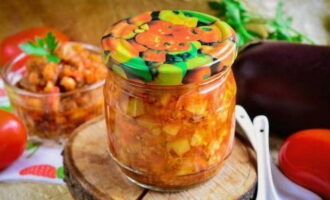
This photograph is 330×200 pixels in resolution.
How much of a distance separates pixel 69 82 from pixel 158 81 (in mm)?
559

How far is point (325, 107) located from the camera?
1.22m

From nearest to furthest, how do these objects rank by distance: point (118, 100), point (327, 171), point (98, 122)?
point (118, 100)
point (327, 171)
point (98, 122)

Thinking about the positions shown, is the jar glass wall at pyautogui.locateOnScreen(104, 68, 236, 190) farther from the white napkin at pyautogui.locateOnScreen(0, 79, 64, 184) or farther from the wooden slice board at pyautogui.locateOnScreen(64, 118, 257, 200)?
the white napkin at pyautogui.locateOnScreen(0, 79, 64, 184)

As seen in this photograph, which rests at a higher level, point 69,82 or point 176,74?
point 176,74

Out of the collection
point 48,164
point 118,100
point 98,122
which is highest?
point 118,100

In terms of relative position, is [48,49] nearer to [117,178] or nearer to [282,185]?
[117,178]

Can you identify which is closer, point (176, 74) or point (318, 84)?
point (176, 74)

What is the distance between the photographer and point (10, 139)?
3.90 feet

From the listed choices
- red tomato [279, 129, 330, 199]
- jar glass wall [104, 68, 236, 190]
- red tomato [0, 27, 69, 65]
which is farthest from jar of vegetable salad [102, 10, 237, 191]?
red tomato [0, 27, 69, 65]

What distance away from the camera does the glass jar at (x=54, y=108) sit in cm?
130

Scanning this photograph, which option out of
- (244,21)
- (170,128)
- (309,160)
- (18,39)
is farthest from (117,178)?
(18,39)

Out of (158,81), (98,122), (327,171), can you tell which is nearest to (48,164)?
(98,122)

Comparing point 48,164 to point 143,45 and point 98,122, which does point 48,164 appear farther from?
point 143,45

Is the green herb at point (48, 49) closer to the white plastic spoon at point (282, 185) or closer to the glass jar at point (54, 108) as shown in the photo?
the glass jar at point (54, 108)
